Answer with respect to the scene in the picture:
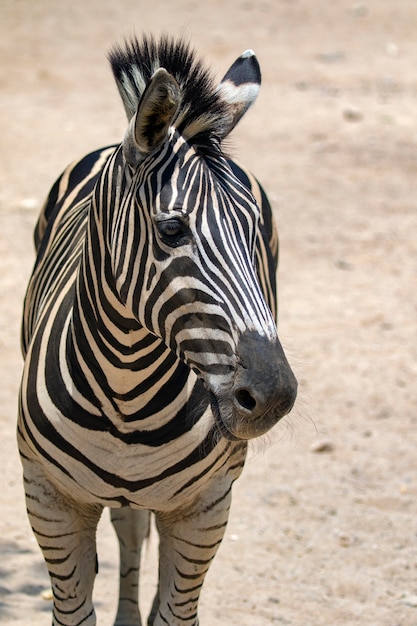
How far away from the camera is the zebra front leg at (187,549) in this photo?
3.35 m

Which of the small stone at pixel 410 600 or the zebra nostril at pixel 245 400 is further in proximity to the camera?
the small stone at pixel 410 600

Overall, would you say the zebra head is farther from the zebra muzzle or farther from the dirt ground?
the dirt ground

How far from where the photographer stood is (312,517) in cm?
527

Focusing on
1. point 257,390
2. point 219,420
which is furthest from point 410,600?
point 257,390

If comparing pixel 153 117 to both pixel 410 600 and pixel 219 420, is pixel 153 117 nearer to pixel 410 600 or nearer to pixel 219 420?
pixel 219 420

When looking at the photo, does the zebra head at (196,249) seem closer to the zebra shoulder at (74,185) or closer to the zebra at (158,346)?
the zebra at (158,346)

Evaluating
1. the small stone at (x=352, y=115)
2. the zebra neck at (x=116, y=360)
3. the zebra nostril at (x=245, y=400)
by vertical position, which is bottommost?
the small stone at (x=352, y=115)

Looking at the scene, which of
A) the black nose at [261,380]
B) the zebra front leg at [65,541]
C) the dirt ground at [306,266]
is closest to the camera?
the black nose at [261,380]

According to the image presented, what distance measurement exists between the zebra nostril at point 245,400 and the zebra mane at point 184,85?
72 cm

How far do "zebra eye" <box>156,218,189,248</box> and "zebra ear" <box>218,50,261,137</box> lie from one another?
0.40 metres

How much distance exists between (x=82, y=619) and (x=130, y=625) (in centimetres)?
73

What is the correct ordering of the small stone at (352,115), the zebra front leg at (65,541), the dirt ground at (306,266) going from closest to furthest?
the zebra front leg at (65,541)
the dirt ground at (306,266)
the small stone at (352,115)

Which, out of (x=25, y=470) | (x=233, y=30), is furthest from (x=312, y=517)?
(x=233, y=30)

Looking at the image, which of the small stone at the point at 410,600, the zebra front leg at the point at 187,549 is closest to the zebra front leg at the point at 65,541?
the zebra front leg at the point at 187,549
